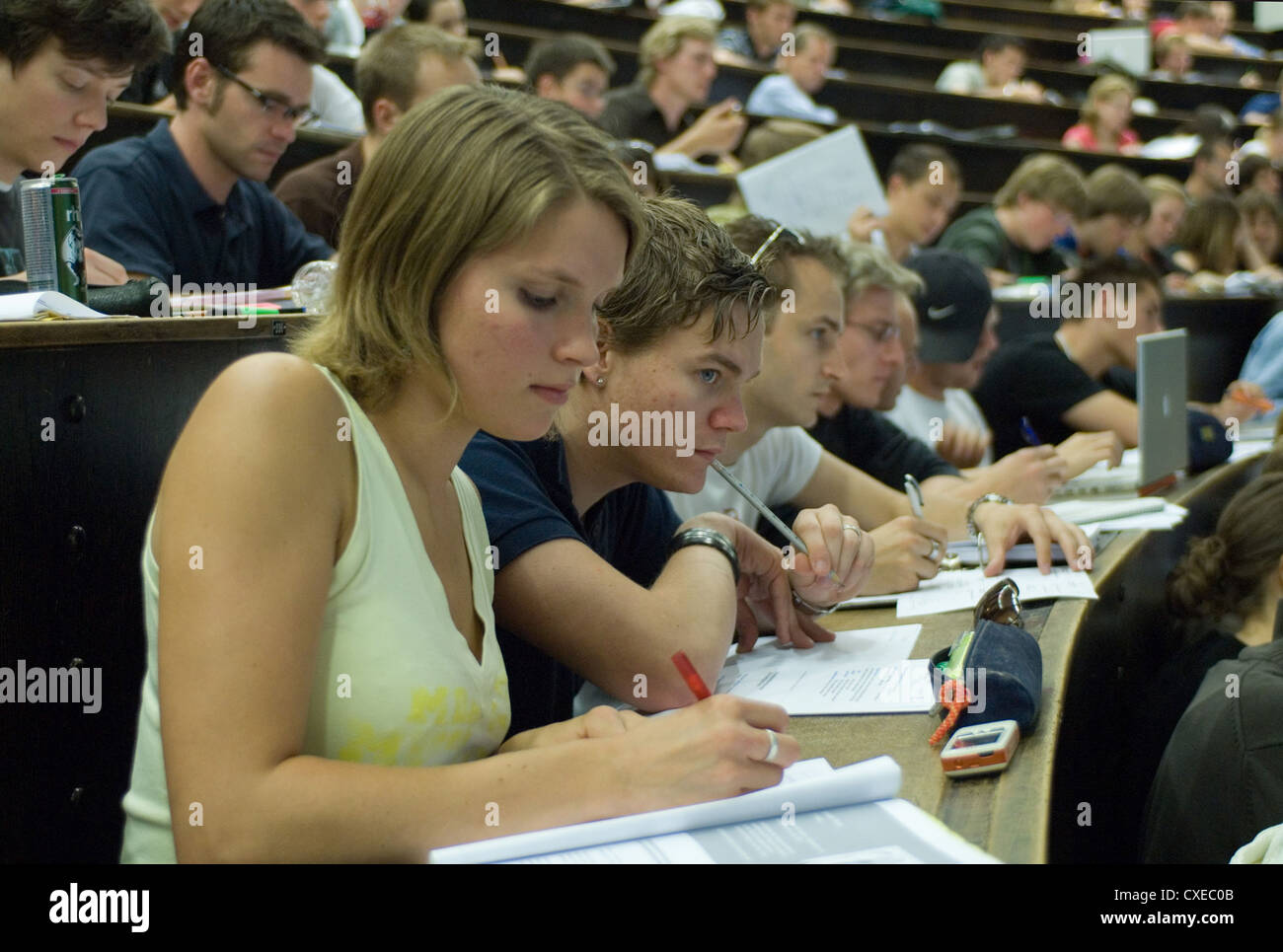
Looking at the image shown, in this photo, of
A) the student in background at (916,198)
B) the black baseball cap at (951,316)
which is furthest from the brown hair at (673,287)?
the student in background at (916,198)

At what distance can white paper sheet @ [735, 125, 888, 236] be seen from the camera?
11.2ft

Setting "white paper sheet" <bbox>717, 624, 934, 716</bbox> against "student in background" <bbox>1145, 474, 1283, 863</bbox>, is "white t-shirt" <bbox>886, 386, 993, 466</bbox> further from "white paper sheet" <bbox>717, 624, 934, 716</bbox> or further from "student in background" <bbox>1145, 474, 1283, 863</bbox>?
"white paper sheet" <bbox>717, 624, 934, 716</bbox>

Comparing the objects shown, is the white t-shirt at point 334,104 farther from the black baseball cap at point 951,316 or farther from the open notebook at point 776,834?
the open notebook at point 776,834

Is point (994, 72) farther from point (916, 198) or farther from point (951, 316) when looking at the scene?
point (951, 316)

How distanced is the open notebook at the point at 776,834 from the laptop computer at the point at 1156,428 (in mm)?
1868

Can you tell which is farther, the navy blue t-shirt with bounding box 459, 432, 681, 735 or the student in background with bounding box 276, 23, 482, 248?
the student in background with bounding box 276, 23, 482, 248

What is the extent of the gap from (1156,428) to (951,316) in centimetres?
57

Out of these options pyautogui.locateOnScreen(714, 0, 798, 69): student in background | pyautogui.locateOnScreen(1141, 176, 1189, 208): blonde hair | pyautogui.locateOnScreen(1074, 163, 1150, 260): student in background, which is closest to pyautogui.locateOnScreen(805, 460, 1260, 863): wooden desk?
pyautogui.locateOnScreen(1074, 163, 1150, 260): student in background

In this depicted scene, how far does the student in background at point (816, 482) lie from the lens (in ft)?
5.91

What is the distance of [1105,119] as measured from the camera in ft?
24.1

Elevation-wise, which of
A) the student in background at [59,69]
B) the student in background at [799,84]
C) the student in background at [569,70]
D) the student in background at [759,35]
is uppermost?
the student in background at [759,35]

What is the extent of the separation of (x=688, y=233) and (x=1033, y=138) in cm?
690

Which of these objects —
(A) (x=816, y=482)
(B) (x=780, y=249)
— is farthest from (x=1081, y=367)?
(B) (x=780, y=249)

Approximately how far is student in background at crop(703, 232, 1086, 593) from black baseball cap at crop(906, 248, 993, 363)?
0.71m
